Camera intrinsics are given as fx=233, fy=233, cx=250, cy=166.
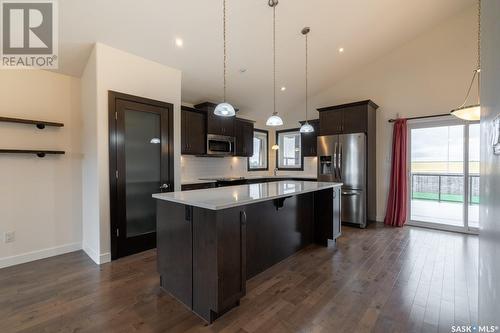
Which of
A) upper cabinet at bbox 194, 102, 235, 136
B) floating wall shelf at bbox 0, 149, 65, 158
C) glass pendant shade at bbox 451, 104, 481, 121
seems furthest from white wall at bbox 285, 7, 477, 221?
floating wall shelf at bbox 0, 149, 65, 158

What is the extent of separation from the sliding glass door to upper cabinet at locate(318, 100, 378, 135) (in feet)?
3.22

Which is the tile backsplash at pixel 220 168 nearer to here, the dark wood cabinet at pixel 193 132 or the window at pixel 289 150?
the window at pixel 289 150

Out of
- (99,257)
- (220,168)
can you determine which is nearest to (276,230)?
(99,257)

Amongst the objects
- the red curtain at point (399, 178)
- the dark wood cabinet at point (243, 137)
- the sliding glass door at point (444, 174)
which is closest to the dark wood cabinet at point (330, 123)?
the red curtain at point (399, 178)

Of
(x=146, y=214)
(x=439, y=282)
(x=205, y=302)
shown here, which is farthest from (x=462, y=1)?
(x=146, y=214)

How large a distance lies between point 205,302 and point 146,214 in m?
2.00

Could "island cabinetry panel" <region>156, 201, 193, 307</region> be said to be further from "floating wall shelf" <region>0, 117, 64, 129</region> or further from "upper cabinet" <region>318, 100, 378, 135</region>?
"upper cabinet" <region>318, 100, 378, 135</region>

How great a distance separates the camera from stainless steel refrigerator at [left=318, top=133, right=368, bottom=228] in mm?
4684

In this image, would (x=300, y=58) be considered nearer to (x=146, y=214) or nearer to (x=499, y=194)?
(x=146, y=214)

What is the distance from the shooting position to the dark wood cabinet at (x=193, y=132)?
4547 millimetres

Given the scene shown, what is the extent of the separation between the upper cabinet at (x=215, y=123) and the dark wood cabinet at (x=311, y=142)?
1983mm

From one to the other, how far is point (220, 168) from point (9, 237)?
3.71 meters

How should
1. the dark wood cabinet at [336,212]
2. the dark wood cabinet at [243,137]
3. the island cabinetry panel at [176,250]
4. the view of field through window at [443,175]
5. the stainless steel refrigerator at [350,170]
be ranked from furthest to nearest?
the dark wood cabinet at [243,137], the stainless steel refrigerator at [350,170], the view of field through window at [443,175], the dark wood cabinet at [336,212], the island cabinetry panel at [176,250]

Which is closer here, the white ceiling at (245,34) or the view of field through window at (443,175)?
the white ceiling at (245,34)
